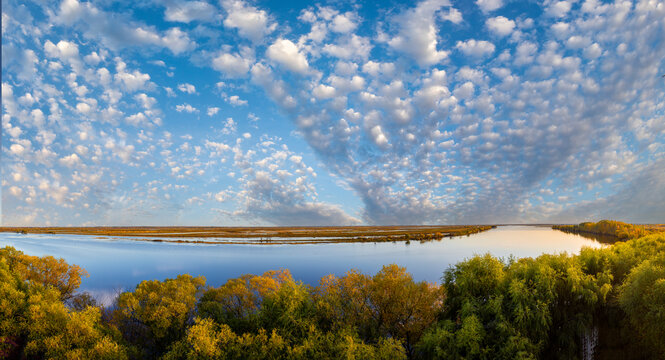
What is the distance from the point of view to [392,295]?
99.6ft

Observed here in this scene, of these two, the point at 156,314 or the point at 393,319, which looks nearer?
the point at 393,319

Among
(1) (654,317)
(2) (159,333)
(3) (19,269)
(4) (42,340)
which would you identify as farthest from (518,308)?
(3) (19,269)

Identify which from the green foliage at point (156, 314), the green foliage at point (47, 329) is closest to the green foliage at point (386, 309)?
the green foliage at point (156, 314)

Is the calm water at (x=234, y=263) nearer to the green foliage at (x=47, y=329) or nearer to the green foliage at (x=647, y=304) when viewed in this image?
Answer: the green foliage at (x=47, y=329)

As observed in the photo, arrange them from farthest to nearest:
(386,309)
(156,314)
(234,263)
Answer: (234,263)
(156,314)
(386,309)

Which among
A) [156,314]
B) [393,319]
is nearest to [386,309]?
[393,319]

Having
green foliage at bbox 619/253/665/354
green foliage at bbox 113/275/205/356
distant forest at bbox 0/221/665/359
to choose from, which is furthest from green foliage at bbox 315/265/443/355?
green foliage at bbox 619/253/665/354

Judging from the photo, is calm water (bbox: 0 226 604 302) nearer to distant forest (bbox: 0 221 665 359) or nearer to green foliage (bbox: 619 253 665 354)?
distant forest (bbox: 0 221 665 359)

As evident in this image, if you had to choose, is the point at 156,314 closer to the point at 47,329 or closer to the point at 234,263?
the point at 47,329

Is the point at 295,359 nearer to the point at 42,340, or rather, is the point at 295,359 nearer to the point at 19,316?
the point at 42,340

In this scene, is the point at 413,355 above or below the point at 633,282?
below

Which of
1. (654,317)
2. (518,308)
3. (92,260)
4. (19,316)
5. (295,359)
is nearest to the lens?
(654,317)

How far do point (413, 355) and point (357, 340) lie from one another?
23.0 ft

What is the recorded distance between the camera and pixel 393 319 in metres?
30.3
